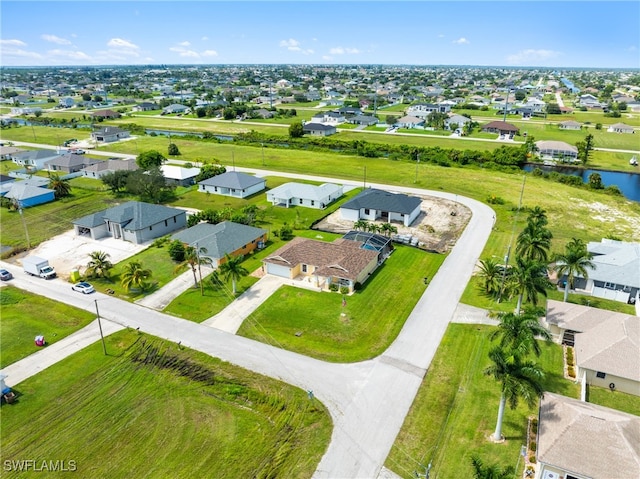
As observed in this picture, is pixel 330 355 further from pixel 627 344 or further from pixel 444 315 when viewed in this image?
pixel 627 344

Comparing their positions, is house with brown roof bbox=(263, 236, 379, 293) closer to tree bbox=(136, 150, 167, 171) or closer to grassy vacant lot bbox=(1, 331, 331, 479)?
grassy vacant lot bbox=(1, 331, 331, 479)

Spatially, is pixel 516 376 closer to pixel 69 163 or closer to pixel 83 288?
pixel 83 288

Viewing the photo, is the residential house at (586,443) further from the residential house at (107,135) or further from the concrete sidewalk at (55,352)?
the residential house at (107,135)

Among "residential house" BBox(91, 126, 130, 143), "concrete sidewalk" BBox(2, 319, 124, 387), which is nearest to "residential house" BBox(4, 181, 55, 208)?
"concrete sidewalk" BBox(2, 319, 124, 387)

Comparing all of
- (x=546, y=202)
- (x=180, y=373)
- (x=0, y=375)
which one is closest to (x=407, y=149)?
(x=546, y=202)

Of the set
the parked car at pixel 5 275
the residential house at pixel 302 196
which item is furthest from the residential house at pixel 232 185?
the parked car at pixel 5 275

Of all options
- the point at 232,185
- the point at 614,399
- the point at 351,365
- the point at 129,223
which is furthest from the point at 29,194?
the point at 614,399
